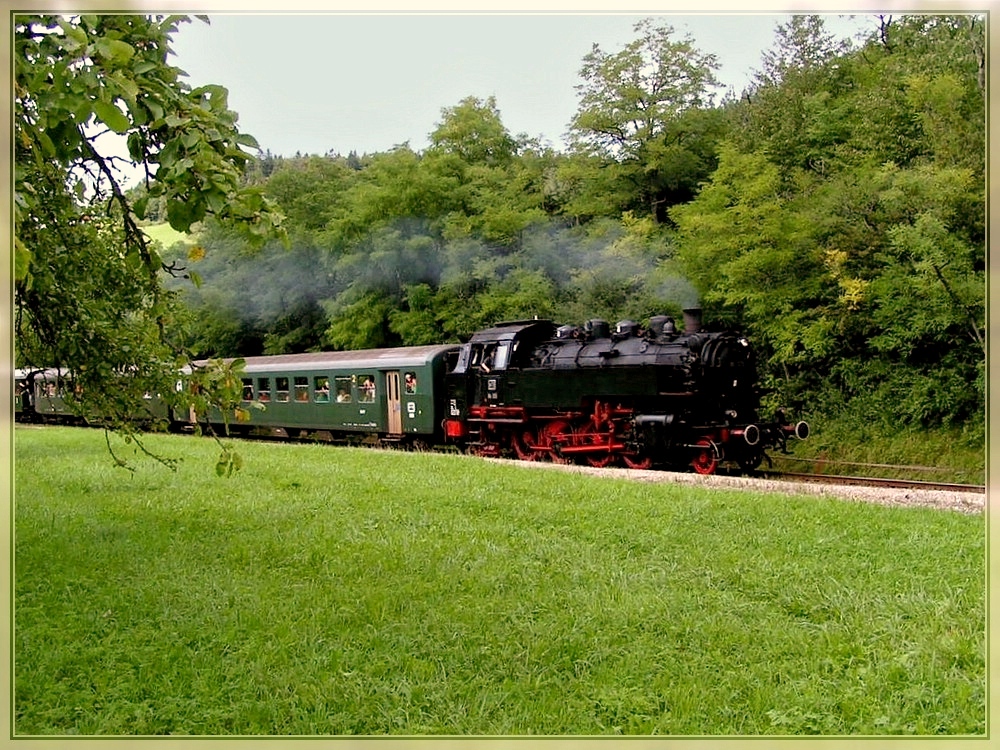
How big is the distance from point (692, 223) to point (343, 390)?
18.5 feet

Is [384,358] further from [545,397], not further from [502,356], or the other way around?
[545,397]

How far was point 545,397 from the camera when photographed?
1065 centimetres

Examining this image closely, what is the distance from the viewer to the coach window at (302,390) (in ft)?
35.1

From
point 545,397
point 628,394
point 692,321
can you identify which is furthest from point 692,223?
point 545,397

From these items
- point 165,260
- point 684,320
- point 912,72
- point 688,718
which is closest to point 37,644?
point 165,260

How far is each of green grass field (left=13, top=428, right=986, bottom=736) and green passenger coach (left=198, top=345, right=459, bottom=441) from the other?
518 centimetres

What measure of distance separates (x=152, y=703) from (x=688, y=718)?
5.94ft

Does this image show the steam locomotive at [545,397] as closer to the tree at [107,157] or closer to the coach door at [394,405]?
the coach door at [394,405]

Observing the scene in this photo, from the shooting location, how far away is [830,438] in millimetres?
9422

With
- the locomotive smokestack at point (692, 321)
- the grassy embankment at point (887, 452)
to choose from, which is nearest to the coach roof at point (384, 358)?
the locomotive smokestack at point (692, 321)

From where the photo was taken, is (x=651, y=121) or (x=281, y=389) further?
(x=281, y=389)

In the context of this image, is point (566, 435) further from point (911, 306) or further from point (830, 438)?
point (911, 306)

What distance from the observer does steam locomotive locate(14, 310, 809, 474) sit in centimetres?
945

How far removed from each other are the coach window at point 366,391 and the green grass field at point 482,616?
18.4 feet
